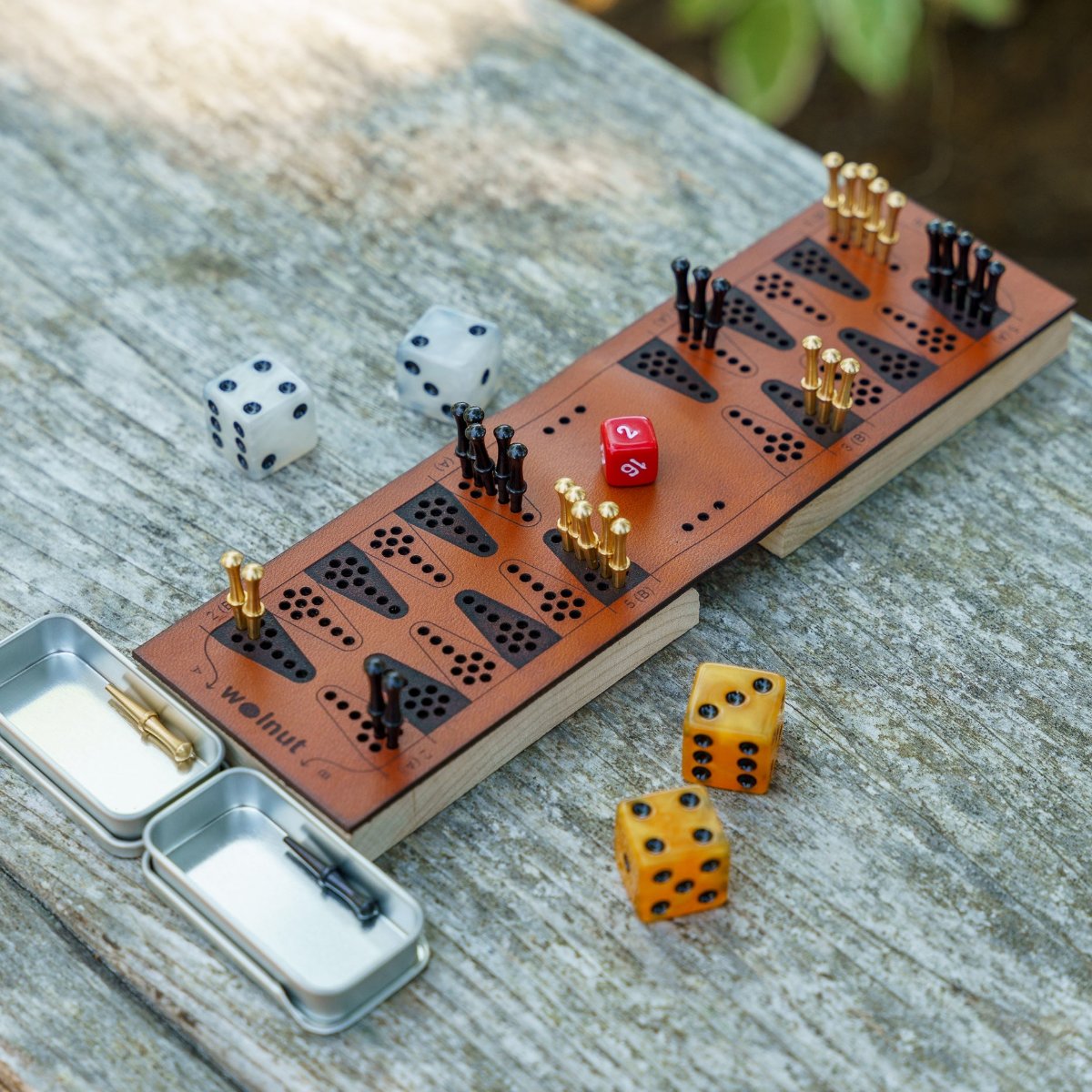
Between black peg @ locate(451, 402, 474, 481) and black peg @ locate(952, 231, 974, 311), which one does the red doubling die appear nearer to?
black peg @ locate(451, 402, 474, 481)

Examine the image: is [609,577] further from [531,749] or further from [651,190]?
[651,190]

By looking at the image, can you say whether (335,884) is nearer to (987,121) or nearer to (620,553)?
(620,553)

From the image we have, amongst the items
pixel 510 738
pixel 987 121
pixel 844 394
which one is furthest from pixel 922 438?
pixel 987 121

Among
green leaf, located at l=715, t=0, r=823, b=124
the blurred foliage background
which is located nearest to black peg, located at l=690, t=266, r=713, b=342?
green leaf, located at l=715, t=0, r=823, b=124

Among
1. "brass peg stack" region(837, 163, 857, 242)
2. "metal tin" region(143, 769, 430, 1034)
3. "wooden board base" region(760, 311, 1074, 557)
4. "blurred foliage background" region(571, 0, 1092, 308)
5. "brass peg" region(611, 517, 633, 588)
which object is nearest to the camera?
"metal tin" region(143, 769, 430, 1034)

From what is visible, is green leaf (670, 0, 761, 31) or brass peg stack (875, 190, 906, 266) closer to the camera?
brass peg stack (875, 190, 906, 266)

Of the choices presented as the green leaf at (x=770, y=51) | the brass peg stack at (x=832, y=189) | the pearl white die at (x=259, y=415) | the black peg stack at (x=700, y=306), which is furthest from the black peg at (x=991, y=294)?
the pearl white die at (x=259, y=415)
